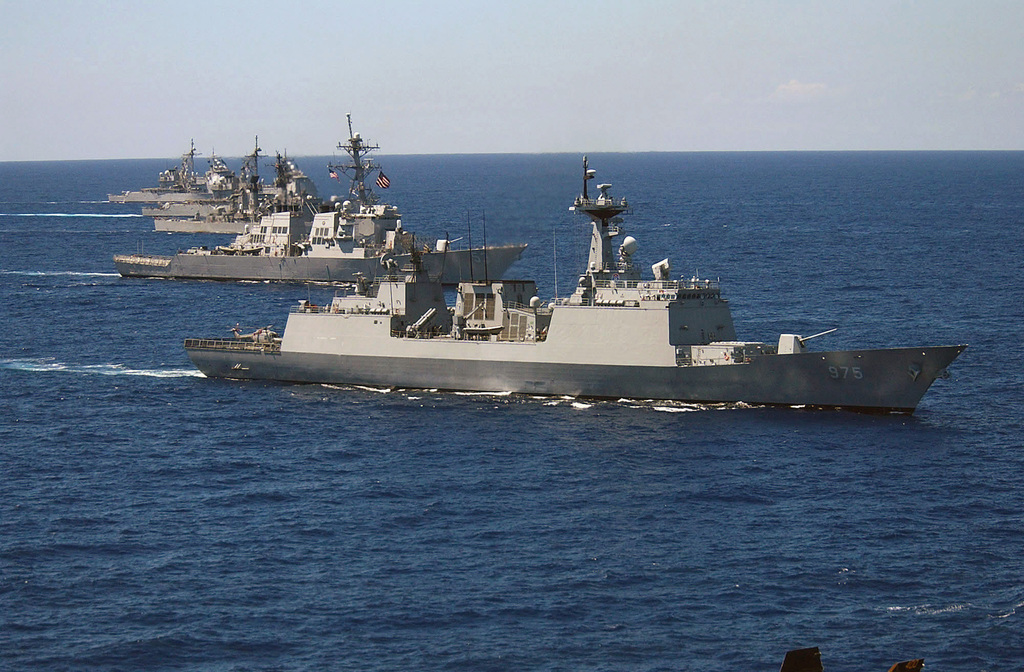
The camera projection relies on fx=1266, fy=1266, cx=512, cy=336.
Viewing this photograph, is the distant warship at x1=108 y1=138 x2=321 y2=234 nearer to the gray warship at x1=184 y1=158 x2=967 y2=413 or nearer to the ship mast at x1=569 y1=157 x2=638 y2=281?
the gray warship at x1=184 y1=158 x2=967 y2=413

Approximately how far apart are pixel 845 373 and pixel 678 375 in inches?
200

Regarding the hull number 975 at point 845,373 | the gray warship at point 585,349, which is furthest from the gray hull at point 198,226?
the hull number 975 at point 845,373

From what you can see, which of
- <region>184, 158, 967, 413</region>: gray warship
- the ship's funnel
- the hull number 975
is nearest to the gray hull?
<region>184, 158, 967, 413</region>: gray warship

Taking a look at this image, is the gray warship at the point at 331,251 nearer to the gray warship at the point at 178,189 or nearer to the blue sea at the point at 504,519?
the blue sea at the point at 504,519

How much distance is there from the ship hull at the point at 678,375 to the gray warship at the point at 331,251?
26700 mm

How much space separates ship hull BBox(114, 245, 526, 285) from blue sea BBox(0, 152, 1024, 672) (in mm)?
19430

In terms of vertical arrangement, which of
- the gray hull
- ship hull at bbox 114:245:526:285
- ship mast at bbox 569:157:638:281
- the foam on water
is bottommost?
the foam on water

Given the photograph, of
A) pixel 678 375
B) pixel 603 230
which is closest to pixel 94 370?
pixel 603 230

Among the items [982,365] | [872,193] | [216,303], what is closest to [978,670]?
[982,365]

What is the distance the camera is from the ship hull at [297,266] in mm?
73875

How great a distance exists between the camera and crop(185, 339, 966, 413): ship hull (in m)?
38.0

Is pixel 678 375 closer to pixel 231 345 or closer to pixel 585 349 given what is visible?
pixel 585 349

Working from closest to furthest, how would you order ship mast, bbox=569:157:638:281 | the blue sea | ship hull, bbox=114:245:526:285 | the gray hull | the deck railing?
the blue sea < ship mast, bbox=569:157:638:281 < the deck railing < ship hull, bbox=114:245:526:285 < the gray hull

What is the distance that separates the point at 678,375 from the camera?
3978 cm
